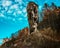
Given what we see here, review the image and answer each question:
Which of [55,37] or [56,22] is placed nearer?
[55,37]

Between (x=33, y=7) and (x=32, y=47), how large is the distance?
48.0ft

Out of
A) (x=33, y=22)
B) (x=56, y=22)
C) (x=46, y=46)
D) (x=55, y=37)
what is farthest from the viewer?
(x=33, y=22)

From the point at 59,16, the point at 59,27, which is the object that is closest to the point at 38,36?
the point at 59,27

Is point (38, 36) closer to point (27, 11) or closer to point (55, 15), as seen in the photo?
point (55, 15)

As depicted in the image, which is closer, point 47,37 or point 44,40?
point 44,40

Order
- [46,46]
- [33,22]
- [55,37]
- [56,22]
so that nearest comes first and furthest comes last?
[46,46], [55,37], [56,22], [33,22]

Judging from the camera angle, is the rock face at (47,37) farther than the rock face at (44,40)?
Yes

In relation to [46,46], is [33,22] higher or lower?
higher

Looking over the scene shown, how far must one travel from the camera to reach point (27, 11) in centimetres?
4791

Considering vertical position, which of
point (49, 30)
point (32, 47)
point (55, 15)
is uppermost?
point (55, 15)

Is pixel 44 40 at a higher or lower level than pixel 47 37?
lower

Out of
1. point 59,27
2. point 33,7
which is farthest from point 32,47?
point 33,7

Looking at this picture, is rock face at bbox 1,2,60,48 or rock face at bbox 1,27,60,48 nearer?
rock face at bbox 1,27,60,48

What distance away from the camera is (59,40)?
3731cm
